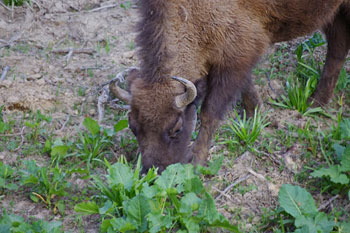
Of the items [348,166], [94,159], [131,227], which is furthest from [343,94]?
[131,227]

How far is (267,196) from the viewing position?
4.10m

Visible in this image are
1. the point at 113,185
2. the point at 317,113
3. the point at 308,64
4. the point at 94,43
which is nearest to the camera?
the point at 113,185

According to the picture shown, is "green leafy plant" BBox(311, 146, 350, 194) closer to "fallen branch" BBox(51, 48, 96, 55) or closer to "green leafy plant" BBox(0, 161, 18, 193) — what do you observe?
"green leafy plant" BBox(0, 161, 18, 193)

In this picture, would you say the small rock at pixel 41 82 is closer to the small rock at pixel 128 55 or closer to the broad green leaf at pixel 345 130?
the small rock at pixel 128 55

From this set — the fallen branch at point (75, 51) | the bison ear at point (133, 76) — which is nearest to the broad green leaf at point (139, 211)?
the bison ear at point (133, 76)

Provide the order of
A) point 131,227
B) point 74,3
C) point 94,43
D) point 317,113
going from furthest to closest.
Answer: point 74,3 → point 94,43 → point 317,113 → point 131,227

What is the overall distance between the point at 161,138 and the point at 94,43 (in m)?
3.02

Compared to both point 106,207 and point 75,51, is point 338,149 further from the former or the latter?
point 75,51

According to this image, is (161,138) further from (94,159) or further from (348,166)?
(348,166)

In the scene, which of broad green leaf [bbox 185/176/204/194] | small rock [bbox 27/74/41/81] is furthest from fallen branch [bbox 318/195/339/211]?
small rock [bbox 27/74/41/81]

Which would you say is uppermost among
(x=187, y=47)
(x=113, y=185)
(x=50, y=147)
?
(x=187, y=47)

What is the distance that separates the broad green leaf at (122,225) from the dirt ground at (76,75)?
1.53 ft

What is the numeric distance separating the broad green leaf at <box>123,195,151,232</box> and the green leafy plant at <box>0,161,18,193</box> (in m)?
1.18

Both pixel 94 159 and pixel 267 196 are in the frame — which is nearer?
pixel 267 196
